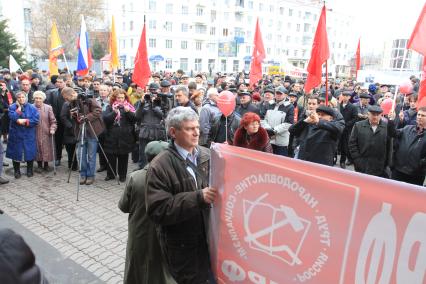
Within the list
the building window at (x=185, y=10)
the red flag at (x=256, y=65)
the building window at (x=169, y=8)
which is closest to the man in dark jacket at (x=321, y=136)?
the red flag at (x=256, y=65)

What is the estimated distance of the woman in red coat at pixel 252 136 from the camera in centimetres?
447

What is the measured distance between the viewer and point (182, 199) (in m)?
2.48

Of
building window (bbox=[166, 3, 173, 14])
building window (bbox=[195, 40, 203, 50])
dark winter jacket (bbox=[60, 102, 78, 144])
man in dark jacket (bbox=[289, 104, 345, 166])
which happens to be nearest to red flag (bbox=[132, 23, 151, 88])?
dark winter jacket (bbox=[60, 102, 78, 144])

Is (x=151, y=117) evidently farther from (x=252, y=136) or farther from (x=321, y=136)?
(x=321, y=136)

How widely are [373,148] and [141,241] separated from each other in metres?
4.51

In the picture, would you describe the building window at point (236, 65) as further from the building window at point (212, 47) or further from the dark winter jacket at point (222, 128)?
the dark winter jacket at point (222, 128)

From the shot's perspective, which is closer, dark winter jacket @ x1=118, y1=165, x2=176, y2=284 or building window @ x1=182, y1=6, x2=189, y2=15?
dark winter jacket @ x1=118, y1=165, x2=176, y2=284

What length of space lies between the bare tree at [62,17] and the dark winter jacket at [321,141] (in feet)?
152

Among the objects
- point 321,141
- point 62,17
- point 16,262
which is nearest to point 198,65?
point 62,17

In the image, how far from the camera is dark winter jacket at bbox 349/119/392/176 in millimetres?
6098

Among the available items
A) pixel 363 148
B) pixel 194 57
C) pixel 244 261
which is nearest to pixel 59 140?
pixel 363 148

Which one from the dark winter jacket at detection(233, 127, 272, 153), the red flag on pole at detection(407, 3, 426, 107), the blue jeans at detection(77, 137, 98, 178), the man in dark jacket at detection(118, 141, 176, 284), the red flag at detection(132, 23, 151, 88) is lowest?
the blue jeans at detection(77, 137, 98, 178)

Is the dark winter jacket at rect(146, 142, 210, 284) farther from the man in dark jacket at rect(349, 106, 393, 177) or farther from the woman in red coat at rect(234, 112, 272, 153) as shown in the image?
the man in dark jacket at rect(349, 106, 393, 177)

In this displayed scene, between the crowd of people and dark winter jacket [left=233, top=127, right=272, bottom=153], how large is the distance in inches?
0.5
